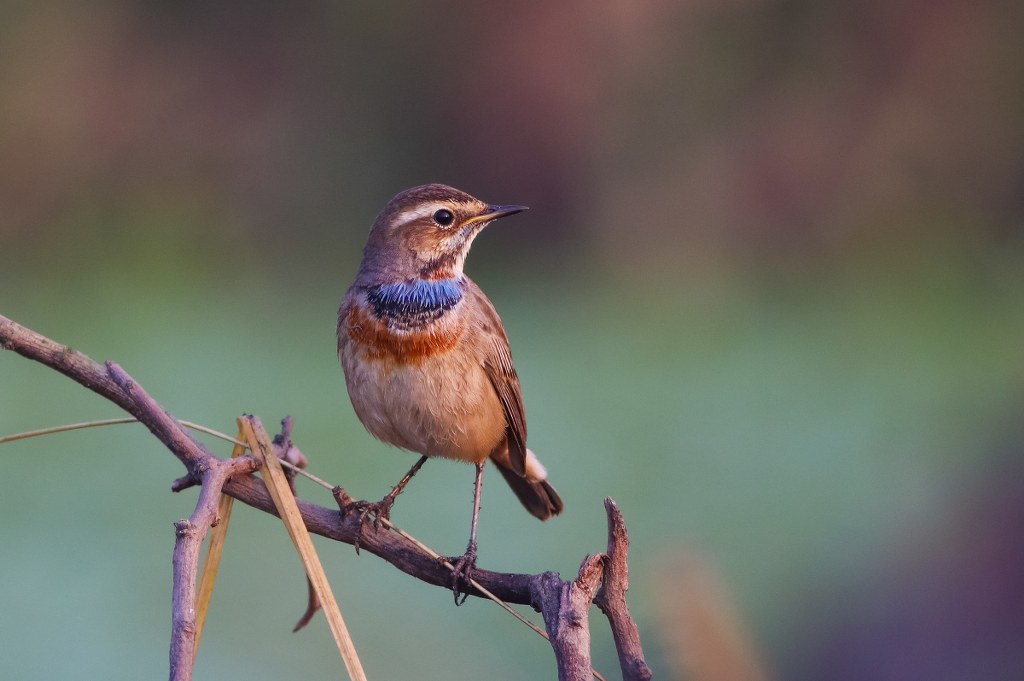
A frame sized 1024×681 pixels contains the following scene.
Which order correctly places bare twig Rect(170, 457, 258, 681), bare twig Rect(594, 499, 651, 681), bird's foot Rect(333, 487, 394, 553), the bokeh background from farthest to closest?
the bokeh background, bird's foot Rect(333, 487, 394, 553), bare twig Rect(594, 499, 651, 681), bare twig Rect(170, 457, 258, 681)

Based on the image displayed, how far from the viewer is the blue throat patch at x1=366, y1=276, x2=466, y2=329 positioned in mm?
1980

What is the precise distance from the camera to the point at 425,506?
3.10 m

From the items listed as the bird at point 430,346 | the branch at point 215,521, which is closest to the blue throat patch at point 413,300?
the bird at point 430,346

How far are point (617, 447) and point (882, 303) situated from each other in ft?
4.28

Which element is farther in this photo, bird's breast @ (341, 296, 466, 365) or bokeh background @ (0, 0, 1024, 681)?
bokeh background @ (0, 0, 1024, 681)

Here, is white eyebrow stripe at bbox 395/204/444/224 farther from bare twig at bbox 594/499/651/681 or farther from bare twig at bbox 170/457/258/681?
bare twig at bbox 594/499/651/681

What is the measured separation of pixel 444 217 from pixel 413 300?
18 centimetres

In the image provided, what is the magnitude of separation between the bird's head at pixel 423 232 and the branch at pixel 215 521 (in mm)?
814

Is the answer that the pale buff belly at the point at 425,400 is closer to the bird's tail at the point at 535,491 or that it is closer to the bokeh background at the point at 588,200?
the bird's tail at the point at 535,491

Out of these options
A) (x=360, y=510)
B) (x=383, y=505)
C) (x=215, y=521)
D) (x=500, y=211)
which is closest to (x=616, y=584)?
(x=215, y=521)

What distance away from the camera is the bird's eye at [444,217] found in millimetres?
2086

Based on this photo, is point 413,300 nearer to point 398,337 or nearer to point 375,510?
point 398,337

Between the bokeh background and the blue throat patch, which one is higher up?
the bokeh background

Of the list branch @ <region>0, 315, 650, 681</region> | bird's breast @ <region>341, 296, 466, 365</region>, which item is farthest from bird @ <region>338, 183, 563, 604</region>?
branch @ <region>0, 315, 650, 681</region>
